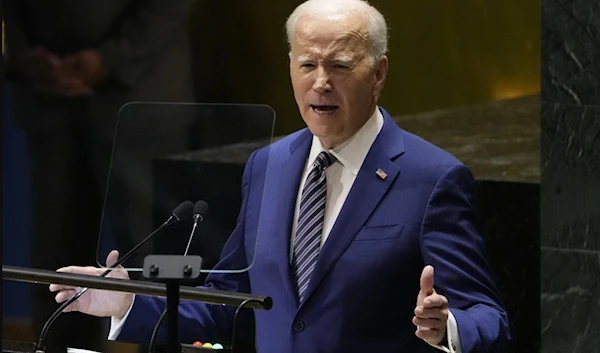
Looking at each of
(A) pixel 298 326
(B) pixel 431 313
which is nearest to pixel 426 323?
(B) pixel 431 313

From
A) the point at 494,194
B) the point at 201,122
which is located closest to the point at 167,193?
the point at 201,122

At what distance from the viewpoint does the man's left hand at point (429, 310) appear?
1909 mm

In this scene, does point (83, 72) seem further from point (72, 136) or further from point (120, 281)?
point (120, 281)

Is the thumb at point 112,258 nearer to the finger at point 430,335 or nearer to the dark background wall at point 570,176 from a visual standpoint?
the finger at point 430,335

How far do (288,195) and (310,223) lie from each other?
100 millimetres

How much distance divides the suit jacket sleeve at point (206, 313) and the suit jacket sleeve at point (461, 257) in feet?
1.27

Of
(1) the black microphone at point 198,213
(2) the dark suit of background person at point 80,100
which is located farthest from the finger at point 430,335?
(2) the dark suit of background person at point 80,100

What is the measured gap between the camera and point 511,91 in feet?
11.1

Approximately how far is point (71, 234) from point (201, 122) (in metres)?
1.98

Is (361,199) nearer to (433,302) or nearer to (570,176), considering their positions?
(433,302)

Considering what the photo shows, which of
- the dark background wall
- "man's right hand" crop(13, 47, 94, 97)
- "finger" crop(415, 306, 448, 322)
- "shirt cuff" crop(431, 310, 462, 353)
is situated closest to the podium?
"finger" crop(415, 306, 448, 322)

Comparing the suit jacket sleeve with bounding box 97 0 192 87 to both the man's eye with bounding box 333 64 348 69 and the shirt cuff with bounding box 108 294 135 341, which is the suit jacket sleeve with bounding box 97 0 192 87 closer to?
the man's eye with bounding box 333 64 348 69

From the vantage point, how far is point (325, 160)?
2344 millimetres

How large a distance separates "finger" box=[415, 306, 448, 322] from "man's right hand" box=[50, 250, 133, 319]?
1.84 ft
